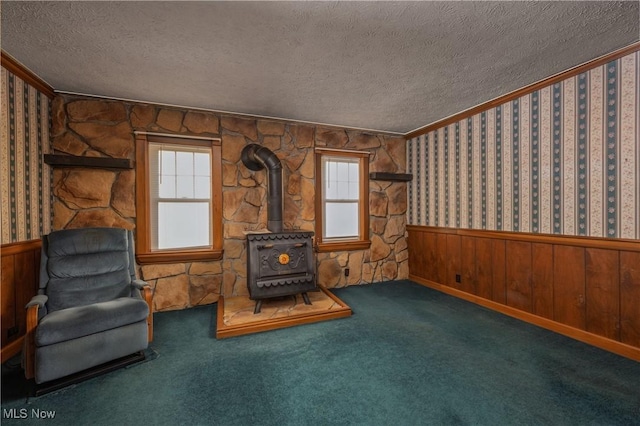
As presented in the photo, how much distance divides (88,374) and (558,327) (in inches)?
157

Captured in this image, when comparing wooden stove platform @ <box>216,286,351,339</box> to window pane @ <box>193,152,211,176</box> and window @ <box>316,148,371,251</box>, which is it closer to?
window @ <box>316,148,371,251</box>

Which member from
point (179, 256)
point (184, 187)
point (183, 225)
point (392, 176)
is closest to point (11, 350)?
point (179, 256)

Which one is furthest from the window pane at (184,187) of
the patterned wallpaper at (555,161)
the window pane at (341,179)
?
the patterned wallpaper at (555,161)

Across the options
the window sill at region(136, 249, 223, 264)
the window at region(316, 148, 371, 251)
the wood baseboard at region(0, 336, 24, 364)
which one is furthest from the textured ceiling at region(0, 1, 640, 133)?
the wood baseboard at region(0, 336, 24, 364)

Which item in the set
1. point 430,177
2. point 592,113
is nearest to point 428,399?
point 592,113

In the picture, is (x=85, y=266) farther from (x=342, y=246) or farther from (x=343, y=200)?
(x=343, y=200)

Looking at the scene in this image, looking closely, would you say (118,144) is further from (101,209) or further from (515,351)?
(515,351)

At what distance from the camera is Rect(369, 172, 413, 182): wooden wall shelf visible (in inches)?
167

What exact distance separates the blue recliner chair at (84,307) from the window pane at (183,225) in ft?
2.20

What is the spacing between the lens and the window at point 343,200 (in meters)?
4.07

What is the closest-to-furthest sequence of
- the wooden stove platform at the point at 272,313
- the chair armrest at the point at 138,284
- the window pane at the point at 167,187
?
the chair armrest at the point at 138,284 → the wooden stove platform at the point at 272,313 → the window pane at the point at 167,187

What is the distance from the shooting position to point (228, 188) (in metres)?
3.46

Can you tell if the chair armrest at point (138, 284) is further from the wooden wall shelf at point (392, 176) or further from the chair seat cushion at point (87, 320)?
the wooden wall shelf at point (392, 176)

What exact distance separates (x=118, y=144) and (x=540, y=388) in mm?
4372
